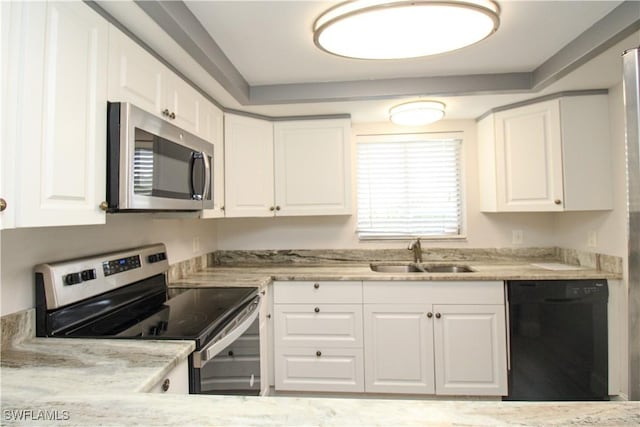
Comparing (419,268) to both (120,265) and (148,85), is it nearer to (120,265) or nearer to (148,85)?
(120,265)

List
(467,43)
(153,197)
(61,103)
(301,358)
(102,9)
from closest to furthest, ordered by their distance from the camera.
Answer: (61,103), (102,9), (153,197), (467,43), (301,358)

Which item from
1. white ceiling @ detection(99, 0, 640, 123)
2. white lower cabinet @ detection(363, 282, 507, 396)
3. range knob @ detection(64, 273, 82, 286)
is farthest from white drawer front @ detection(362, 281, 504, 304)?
range knob @ detection(64, 273, 82, 286)

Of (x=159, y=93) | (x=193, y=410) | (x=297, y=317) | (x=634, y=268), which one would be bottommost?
(x=297, y=317)

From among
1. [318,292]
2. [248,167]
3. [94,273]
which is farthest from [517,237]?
[94,273]

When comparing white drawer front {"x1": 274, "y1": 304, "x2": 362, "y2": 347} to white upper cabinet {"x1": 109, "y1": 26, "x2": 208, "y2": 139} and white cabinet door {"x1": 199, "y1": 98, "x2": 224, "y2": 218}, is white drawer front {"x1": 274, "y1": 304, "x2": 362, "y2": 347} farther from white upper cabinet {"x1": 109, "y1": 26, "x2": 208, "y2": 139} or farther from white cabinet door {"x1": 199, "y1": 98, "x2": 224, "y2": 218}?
white upper cabinet {"x1": 109, "y1": 26, "x2": 208, "y2": 139}

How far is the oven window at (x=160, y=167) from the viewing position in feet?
4.24

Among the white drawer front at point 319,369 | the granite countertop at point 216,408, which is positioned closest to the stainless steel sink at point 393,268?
the white drawer front at point 319,369

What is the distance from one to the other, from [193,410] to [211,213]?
5.19 feet

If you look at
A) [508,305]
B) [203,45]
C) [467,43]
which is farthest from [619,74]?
[203,45]

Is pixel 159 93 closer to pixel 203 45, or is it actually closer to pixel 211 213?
pixel 203 45

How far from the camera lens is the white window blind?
2879mm

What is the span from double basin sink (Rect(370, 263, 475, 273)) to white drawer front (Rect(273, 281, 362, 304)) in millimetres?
536

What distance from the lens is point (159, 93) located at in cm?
155

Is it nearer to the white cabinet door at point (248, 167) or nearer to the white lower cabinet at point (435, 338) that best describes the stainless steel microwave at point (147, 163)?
the white cabinet door at point (248, 167)
